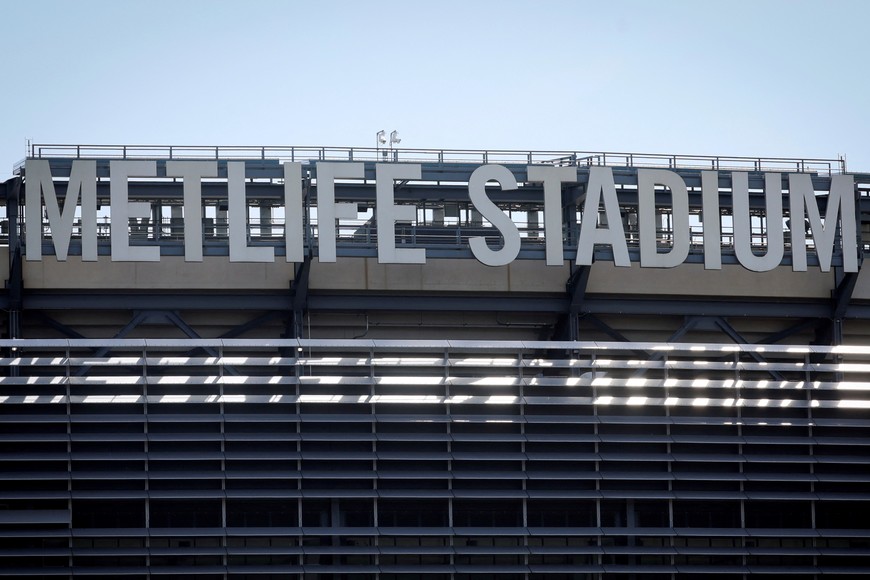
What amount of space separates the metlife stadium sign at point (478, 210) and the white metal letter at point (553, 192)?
0.09ft

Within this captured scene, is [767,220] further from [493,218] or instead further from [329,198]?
[329,198]

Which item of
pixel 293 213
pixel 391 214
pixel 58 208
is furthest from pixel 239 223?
pixel 58 208

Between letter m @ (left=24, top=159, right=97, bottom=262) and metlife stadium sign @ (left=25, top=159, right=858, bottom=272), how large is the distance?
0.03 metres

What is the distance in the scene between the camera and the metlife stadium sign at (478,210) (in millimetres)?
36875

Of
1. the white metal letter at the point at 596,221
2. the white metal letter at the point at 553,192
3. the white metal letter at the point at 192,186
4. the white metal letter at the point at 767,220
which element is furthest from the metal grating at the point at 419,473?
the white metal letter at the point at 192,186

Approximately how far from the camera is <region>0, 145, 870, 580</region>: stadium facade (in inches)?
1289

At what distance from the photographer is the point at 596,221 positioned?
38.4 metres

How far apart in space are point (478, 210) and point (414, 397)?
21.3 ft

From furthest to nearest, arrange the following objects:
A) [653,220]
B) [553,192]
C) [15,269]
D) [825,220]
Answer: [825,220], [653,220], [553,192], [15,269]

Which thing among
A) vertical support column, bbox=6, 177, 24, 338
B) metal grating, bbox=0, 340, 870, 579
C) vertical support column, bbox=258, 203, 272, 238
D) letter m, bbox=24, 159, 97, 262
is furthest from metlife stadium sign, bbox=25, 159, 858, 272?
vertical support column, bbox=258, 203, 272, 238

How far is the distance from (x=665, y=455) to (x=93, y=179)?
16.6 m

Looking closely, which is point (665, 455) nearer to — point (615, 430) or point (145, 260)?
point (615, 430)

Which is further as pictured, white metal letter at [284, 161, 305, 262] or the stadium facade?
white metal letter at [284, 161, 305, 262]

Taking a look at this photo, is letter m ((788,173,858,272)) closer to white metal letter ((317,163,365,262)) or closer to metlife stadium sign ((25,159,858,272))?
metlife stadium sign ((25,159,858,272))
